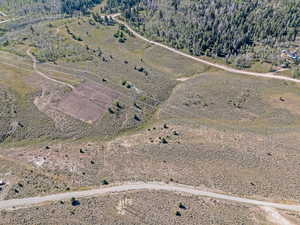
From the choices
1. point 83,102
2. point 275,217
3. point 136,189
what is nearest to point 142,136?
point 136,189

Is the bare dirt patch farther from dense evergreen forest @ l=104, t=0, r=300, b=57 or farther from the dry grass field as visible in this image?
dense evergreen forest @ l=104, t=0, r=300, b=57

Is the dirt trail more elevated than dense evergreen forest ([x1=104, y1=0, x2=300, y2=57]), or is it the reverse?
dense evergreen forest ([x1=104, y1=0, x2=300, y2=57])

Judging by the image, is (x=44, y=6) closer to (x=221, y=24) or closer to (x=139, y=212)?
(x=221, y=24)

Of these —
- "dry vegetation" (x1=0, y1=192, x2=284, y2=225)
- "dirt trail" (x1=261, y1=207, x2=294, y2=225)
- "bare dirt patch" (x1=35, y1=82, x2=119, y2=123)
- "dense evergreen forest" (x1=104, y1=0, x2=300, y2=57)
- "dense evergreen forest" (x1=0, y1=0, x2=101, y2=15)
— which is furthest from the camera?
"dense evergreen forest" (x1=0, y1=0, x2=101, y2=15)

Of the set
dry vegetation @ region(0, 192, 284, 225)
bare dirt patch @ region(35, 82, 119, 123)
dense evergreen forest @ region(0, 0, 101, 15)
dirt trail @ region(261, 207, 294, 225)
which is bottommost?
dry vegetation @ region(0, 192, 284, 225)

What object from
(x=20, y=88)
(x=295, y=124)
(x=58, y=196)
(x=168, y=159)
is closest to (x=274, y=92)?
(x=295, y=124)

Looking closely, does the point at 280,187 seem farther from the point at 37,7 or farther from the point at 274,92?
the point at 37,7

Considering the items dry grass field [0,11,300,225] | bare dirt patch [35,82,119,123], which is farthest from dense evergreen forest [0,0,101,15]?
bare dirt patch [35,82,119,123]
